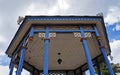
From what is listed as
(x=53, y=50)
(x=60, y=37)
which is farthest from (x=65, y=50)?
(x=60, y=37)

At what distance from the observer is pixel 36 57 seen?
1313cm

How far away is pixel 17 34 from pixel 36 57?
3.26 meters

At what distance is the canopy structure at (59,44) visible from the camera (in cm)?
939

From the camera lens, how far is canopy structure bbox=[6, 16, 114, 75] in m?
9.39

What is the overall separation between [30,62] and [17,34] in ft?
13.6

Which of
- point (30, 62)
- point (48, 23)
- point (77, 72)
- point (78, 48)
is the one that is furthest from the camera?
point (77, 72)

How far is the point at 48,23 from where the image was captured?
957 cm

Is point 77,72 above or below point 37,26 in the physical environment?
below

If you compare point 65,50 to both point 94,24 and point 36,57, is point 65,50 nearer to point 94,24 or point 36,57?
point 36,57

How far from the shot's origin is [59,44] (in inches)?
460

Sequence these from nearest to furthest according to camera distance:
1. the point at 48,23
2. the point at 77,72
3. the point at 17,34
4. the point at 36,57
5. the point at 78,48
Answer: the point at 48,23 < the point at 17,34 < the point at 78,48 < the point at 36,57 < the point at 77,72

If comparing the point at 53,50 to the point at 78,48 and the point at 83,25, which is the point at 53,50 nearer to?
the point at 78,48

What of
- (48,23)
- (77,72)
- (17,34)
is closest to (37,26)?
(48,23)

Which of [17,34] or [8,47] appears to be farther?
[8,47]
